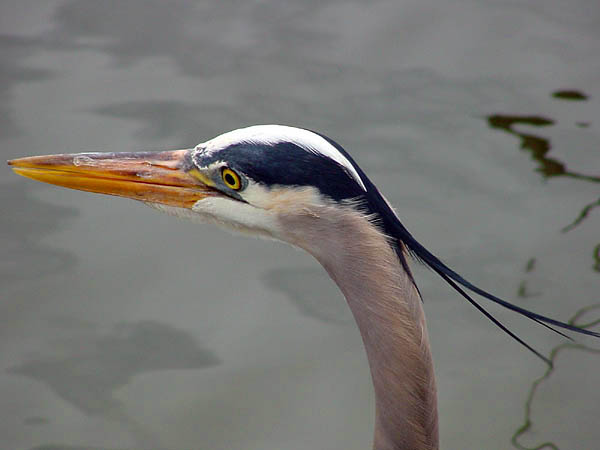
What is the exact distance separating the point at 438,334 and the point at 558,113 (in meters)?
1.51

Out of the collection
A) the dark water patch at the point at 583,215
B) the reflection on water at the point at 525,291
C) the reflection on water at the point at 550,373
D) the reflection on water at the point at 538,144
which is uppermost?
the reflection on water at the point at 538,144

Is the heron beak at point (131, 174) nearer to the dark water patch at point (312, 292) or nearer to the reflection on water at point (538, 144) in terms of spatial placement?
the dark water patch at point (312, 292)

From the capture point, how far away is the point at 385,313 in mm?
1867

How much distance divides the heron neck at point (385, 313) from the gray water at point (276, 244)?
34.4 inches

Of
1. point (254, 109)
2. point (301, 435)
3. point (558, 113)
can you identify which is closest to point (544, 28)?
point (558, 113)

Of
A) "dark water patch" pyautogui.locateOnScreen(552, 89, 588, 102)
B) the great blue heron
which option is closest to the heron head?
the great blue heron

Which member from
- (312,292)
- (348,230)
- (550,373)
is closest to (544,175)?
(550,373)

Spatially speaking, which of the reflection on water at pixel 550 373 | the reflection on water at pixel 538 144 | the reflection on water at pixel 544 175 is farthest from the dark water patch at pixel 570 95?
the reflection on water at pixel 550 373

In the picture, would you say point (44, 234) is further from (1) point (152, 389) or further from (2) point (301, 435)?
(2) point (301, 435)

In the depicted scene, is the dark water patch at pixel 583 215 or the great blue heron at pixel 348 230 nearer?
the great blue heron at pixel 348 230

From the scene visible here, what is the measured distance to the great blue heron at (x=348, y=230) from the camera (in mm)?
1840

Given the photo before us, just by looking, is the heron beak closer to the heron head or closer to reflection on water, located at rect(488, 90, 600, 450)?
the heron head

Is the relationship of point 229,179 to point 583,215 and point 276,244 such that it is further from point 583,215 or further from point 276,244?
point 583,215

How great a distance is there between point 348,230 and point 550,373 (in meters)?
1.51
